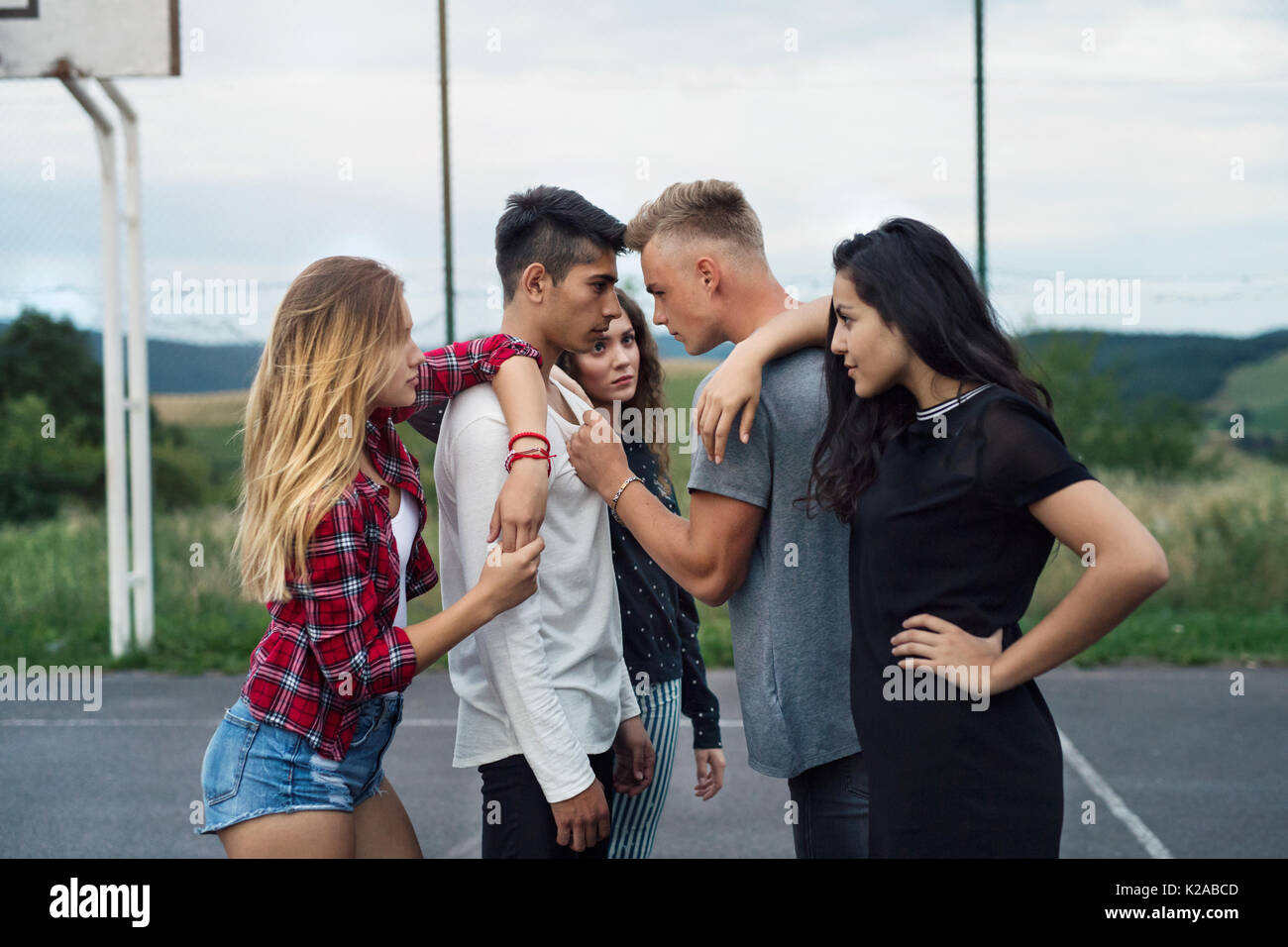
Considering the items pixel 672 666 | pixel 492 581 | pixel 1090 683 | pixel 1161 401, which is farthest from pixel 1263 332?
pixel 492 581

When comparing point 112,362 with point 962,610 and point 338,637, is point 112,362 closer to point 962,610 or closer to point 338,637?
point 338,637

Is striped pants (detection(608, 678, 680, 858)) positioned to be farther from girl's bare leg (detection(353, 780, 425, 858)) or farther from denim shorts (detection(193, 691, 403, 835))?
denim shorts (detection(193, 691, 403, 835))

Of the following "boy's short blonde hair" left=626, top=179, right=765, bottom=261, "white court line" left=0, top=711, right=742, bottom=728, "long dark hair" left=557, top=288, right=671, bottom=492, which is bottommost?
"white court line" left=0, top=711, right=742, bottom=728

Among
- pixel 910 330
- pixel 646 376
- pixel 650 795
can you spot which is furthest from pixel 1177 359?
pixel 910 330

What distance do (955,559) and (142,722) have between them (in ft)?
18.7

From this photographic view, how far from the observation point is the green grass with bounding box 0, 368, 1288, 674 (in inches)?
302

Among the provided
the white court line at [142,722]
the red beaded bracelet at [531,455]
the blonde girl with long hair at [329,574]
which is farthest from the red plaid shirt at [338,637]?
the white court line at [142,722]

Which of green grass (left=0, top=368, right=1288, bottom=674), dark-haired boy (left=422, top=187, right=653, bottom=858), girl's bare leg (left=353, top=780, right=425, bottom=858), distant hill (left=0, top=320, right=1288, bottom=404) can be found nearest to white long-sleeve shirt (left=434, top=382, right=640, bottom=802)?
dark-haired boy (left=422, top=187, right=653, bottom=858)

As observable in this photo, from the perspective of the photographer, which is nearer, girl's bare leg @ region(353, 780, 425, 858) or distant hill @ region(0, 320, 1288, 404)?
girl's bare leg @ region(353, 780, 425, 858)

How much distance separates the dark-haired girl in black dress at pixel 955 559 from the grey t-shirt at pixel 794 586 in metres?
0.20

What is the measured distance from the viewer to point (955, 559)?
2012 millimetres

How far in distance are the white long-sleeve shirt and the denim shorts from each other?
303 millimetres

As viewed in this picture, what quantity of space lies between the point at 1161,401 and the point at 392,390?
8379 mm
